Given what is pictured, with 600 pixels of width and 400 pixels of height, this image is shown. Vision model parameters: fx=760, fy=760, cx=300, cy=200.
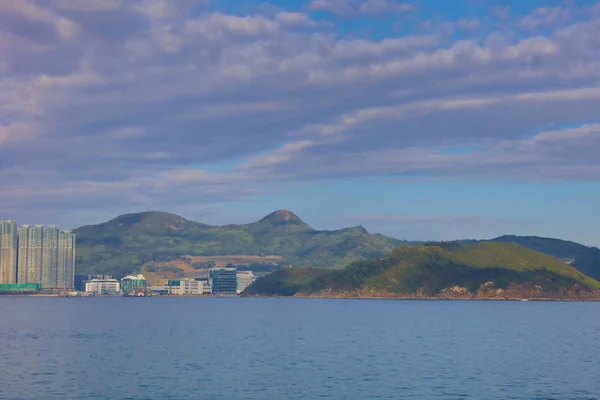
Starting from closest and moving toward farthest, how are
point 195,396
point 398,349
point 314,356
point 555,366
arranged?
1. point 195,396
2. point 555,366
3. point 314,356
4. point 398,349

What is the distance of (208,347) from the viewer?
157 m

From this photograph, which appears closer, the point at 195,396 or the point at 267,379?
the point at 195,396

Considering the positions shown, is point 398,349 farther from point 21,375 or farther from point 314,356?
point 21,375

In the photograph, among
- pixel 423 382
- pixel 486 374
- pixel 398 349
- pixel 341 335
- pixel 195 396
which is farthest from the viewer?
pixel 341 335

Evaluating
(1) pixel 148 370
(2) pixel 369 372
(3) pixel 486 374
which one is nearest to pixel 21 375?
Result: (1) pixel 148 370

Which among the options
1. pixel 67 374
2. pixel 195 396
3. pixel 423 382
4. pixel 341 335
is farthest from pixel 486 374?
pixel 341 335

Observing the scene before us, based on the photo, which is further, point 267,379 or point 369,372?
point 369,372

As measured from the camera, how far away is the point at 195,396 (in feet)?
309

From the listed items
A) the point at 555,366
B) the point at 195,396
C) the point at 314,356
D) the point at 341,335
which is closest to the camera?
the point at 195,396

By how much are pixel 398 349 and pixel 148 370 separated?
187 ft

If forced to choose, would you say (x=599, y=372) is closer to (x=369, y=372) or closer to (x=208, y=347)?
(x=369, y=372)

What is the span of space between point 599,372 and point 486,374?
1889 centimetres

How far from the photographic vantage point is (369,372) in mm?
117375

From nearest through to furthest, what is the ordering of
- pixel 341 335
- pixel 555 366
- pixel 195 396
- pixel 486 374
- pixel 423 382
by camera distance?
pixel 195 396
pixel 423 382
pixel 486 374
pixel 555 366
pixel 341 335
